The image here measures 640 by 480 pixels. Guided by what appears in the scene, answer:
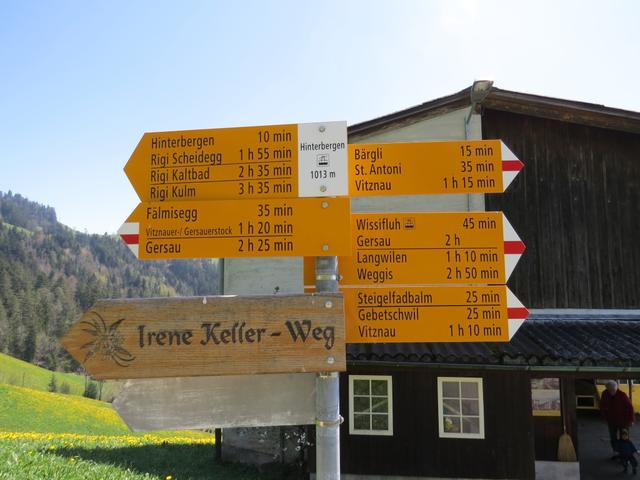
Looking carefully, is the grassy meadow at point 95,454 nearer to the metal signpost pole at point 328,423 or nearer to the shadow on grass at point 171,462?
the shadow on grass at point 171,462

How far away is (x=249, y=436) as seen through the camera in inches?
472

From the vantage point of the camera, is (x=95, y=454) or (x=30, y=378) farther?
Answer: (x=30, y=378)

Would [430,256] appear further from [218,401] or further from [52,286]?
[52,286]

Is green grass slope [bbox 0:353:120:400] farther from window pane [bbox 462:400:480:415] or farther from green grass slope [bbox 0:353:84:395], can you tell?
window pane [bbox 462:400:480:415]

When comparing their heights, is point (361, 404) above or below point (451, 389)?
below

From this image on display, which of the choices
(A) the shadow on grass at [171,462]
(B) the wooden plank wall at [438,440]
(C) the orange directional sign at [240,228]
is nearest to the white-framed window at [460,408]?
(B) the wooden plank wall at [438,440]

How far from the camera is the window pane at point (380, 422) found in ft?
35.0

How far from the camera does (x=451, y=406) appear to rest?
34.7 ft

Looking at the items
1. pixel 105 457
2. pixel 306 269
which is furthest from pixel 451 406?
pixel 306 269

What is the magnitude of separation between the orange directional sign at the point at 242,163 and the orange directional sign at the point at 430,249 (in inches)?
13.3

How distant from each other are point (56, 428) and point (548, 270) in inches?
1408

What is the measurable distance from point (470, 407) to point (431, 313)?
30.0 feet

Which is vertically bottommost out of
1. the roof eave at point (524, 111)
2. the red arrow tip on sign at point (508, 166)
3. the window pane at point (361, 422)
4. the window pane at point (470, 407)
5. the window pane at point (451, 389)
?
the window pane at point (361, 422)

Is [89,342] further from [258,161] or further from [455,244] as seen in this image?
[455,244]
